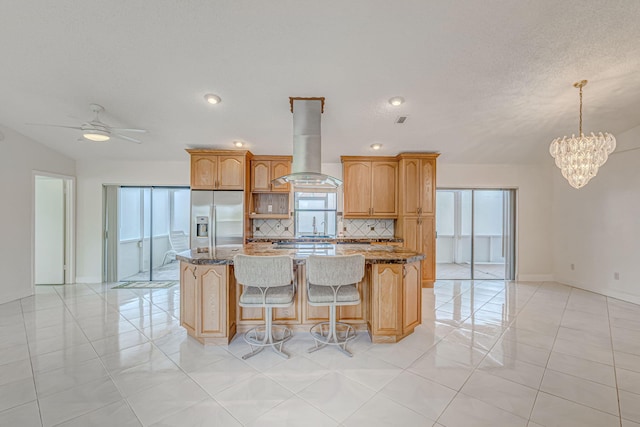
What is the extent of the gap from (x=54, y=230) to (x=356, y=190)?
5665 mm

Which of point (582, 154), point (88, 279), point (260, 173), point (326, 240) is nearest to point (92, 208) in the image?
point (88, 279)

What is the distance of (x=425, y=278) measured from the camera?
15.4 ft

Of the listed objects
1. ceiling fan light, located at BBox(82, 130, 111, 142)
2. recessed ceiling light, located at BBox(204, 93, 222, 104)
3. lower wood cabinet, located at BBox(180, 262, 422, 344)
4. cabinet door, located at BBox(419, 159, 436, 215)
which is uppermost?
recessed ceiling light, located at BBox(204, 93, 222, 104)

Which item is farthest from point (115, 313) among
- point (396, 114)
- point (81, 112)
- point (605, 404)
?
point (605, 404)

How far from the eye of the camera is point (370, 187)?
16.4 ft

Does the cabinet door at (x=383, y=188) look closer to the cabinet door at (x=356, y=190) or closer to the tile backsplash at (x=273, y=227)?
the cabinet door at (x=356, y=190)

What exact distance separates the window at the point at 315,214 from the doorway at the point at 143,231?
244 centimetres

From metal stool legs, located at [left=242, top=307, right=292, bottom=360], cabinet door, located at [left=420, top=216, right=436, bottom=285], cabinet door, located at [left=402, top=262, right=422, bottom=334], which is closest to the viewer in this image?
metal stool legs, located at [left=242, top=307, right=292, bottom=360]

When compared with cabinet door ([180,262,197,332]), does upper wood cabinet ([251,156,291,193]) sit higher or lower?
higher

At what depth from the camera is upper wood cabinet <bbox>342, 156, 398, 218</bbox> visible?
4.99 m

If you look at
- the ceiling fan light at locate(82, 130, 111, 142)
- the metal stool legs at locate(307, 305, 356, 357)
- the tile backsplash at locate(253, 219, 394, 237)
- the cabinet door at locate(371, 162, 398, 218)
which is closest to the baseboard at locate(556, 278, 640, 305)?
the tile backsplash at locate(253, 219, 394, 237)

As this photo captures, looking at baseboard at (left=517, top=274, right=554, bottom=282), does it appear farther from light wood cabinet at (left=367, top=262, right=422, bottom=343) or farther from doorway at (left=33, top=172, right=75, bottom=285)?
doorway at (left=33, top=172, right=75, bottom=285)

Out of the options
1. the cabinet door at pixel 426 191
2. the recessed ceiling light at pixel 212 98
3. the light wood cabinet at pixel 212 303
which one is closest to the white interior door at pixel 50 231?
the recessed ceiling light at pixel 212 98

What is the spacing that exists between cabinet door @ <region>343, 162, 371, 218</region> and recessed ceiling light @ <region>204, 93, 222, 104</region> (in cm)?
253
